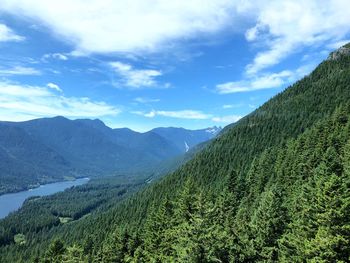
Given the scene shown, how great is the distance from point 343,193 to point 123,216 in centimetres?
16200

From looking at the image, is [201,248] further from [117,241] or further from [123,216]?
[123,216]

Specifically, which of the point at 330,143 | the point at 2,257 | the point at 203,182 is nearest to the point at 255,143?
the point at 203,182

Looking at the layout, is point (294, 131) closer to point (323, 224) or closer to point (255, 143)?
point (255, 143)

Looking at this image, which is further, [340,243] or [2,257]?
[2,257]

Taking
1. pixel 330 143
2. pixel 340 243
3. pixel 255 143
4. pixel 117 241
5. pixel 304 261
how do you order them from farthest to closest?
pixel 255 143
pixel 330 143
pixel 117 241
pixel 304 261
pixel 340 243

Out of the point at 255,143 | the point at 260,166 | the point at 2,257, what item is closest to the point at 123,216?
the point at 2,257

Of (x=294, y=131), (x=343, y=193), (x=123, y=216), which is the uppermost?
(x=294, y=131)

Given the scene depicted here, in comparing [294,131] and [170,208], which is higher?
[294,131]

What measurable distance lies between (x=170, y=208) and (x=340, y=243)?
37653mm

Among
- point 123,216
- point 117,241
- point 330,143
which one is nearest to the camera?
point 117,241

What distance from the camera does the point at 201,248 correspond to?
31.4 m

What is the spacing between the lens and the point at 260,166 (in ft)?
336

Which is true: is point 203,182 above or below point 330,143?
below

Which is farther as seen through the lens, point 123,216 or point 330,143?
point 123,216
